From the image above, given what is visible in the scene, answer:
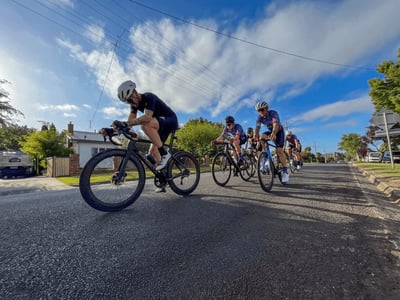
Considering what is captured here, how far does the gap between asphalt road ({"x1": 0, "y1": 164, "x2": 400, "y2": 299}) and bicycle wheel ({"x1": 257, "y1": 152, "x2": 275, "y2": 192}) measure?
1.26 m

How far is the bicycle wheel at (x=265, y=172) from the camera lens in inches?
136

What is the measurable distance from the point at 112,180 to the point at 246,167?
141 inches

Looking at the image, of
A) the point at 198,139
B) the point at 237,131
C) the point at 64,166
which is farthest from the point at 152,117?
the point at 198,139

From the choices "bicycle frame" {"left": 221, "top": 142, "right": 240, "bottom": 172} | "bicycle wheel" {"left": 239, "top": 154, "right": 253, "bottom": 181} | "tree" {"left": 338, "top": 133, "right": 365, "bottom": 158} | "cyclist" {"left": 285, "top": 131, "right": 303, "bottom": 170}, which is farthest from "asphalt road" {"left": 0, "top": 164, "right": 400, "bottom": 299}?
"tree" {"left": 338, "top": 133, "right": 365, "bottom": 158}

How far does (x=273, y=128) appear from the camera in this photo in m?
4.27

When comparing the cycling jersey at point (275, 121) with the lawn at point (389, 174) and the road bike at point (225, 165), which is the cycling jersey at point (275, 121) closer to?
the road bike at point (225, 165)

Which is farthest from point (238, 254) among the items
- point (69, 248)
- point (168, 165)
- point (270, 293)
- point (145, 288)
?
point (168, 165)

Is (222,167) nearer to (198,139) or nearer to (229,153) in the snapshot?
(229,153)

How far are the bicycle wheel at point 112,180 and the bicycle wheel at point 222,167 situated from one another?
2086 millimetres

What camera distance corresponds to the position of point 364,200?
2867 millimetres

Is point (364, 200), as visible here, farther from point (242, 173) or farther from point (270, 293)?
point (270, 293)

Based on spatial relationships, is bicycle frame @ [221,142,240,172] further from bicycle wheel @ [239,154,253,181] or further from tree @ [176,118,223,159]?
tree @ [176,118,223,159]

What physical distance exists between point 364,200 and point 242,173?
8.03 ft

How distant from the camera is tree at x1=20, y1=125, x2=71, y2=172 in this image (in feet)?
48.2
